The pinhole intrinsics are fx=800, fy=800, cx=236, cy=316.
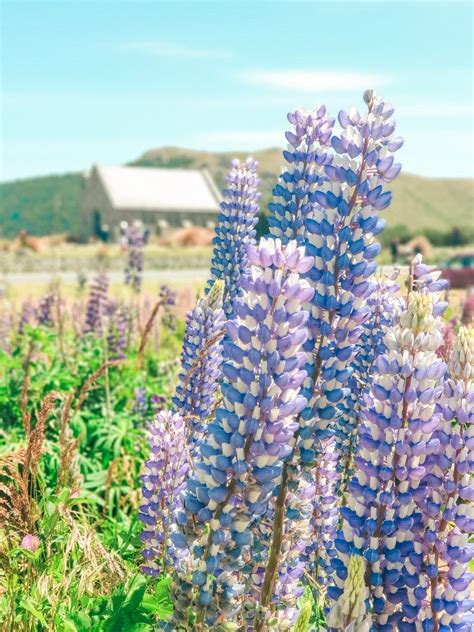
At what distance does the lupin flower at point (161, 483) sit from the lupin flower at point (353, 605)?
126 centimetres

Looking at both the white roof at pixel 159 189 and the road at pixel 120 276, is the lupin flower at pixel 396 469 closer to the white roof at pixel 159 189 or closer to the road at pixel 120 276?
the road at pixel 120 276

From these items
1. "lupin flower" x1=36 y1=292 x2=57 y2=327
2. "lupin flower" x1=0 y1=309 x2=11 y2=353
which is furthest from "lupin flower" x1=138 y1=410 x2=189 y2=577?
"lupin flower" x1=36 y1=292 x2=57 y2=327

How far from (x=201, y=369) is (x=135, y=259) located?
4.60 m

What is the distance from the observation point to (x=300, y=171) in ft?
11.7

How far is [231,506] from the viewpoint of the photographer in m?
2.32

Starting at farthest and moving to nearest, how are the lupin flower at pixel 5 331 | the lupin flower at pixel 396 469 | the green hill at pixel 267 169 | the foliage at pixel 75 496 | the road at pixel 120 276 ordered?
the green hill at pixel 267 169 < the road at pixel 120 276 < the lupin flower at pixel 5 331 < the foliage at pixel 75 496 < the lupin flower at pixel 396 469

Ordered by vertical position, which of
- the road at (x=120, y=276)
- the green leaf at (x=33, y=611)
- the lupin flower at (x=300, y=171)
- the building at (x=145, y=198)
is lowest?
the road at (x=120, y=276)

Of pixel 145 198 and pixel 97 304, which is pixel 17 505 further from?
pixel 145 198

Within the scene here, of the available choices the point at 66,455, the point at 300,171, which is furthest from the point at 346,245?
the point at 66,455

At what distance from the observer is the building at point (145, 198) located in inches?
2881

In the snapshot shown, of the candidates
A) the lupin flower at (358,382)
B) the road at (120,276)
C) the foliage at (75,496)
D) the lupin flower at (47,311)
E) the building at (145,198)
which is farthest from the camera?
the building at (145,198)

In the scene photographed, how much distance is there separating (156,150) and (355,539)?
608 feet

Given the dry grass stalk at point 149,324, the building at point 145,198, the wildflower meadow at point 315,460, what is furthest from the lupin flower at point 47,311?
the building at point 145,198

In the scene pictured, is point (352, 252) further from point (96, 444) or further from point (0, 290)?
point (0, 290)
